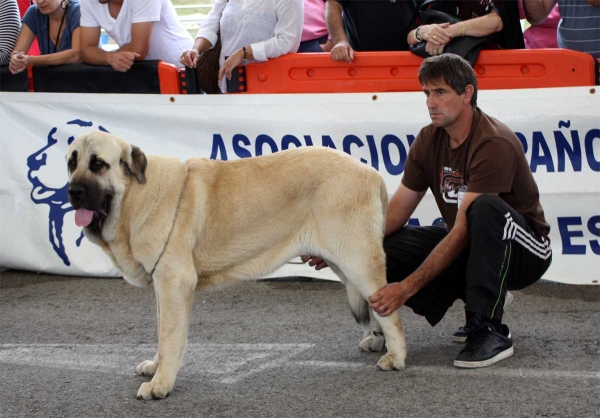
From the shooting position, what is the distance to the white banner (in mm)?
5898

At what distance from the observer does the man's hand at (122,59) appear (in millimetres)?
6395

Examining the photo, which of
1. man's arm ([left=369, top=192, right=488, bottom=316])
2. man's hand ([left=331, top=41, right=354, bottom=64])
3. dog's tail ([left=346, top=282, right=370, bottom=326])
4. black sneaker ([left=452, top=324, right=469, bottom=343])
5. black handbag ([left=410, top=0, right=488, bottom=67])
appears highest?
black handbag ([left=410, top=0, right=488, bottom=67])

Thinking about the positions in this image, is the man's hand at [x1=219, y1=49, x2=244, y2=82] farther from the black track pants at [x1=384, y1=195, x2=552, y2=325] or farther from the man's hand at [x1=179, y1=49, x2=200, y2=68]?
the black track pants at [x1=384, y1=195, x2=552, y2=325]

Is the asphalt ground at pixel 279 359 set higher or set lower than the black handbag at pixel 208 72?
lower

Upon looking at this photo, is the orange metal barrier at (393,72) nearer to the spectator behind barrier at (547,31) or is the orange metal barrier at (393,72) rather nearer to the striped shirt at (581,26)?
the striped shirt at (581,26)

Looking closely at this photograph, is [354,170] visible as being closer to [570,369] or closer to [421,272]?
[421,272]

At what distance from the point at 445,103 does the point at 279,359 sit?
63.6 inches

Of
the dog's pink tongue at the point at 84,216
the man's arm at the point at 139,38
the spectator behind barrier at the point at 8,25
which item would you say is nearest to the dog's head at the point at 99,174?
the dog's pink tongue at the point at 84,216

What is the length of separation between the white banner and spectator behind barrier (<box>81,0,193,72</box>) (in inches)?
13.3

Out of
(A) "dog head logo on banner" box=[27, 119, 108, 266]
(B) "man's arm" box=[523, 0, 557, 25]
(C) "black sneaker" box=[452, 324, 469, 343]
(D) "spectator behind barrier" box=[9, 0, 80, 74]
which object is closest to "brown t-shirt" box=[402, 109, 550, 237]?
(C) "black sneaker" box=[452, 324, 469, 343]

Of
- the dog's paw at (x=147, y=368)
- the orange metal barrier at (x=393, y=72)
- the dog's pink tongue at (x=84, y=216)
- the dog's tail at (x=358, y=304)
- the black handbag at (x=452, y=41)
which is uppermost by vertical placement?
the black handbag at (x=452, y=41)

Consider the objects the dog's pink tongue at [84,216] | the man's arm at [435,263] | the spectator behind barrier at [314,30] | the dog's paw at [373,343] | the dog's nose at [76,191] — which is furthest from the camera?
the spectator behind barrier at [314,30]

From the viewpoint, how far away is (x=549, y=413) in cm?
357

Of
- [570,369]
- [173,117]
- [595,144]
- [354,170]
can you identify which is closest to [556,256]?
[595,144]
